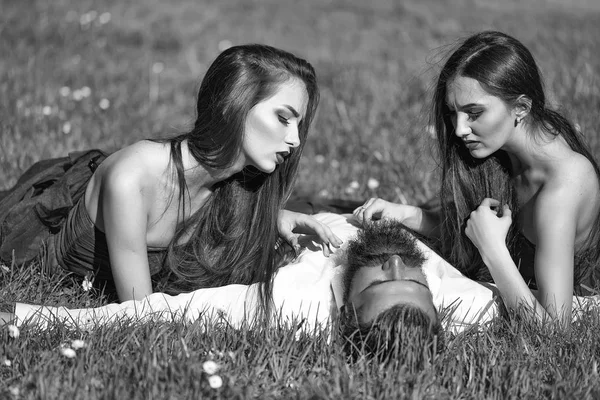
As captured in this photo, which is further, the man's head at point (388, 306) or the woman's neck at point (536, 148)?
the woman's neck at point (536, 148)

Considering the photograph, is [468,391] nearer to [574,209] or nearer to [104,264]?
[574,209]

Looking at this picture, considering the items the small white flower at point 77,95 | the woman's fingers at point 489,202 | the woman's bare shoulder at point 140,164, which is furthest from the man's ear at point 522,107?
the small white flower at point 77,95

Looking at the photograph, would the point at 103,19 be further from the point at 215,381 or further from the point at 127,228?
the point at 215,381

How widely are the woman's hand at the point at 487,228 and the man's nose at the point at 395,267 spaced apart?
57 cm

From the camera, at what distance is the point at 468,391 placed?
9.13 feet

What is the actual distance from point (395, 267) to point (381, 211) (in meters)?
1.03

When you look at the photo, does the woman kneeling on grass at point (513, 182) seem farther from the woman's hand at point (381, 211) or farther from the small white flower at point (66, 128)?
the small white flower at point (66, 128)

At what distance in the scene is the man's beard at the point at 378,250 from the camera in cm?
323

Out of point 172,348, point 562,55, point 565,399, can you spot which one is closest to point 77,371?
point 172,348

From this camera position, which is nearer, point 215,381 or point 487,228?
point 215,381

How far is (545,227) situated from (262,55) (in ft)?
4.54

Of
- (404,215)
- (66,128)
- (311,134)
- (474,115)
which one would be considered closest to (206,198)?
(404,215)

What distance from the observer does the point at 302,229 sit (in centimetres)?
396

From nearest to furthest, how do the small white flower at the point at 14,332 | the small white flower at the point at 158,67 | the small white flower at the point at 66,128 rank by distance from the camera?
the small white flower at the point at 14,332, the small white flower at the point at 66,128, the small white flower at the point at 158,67
